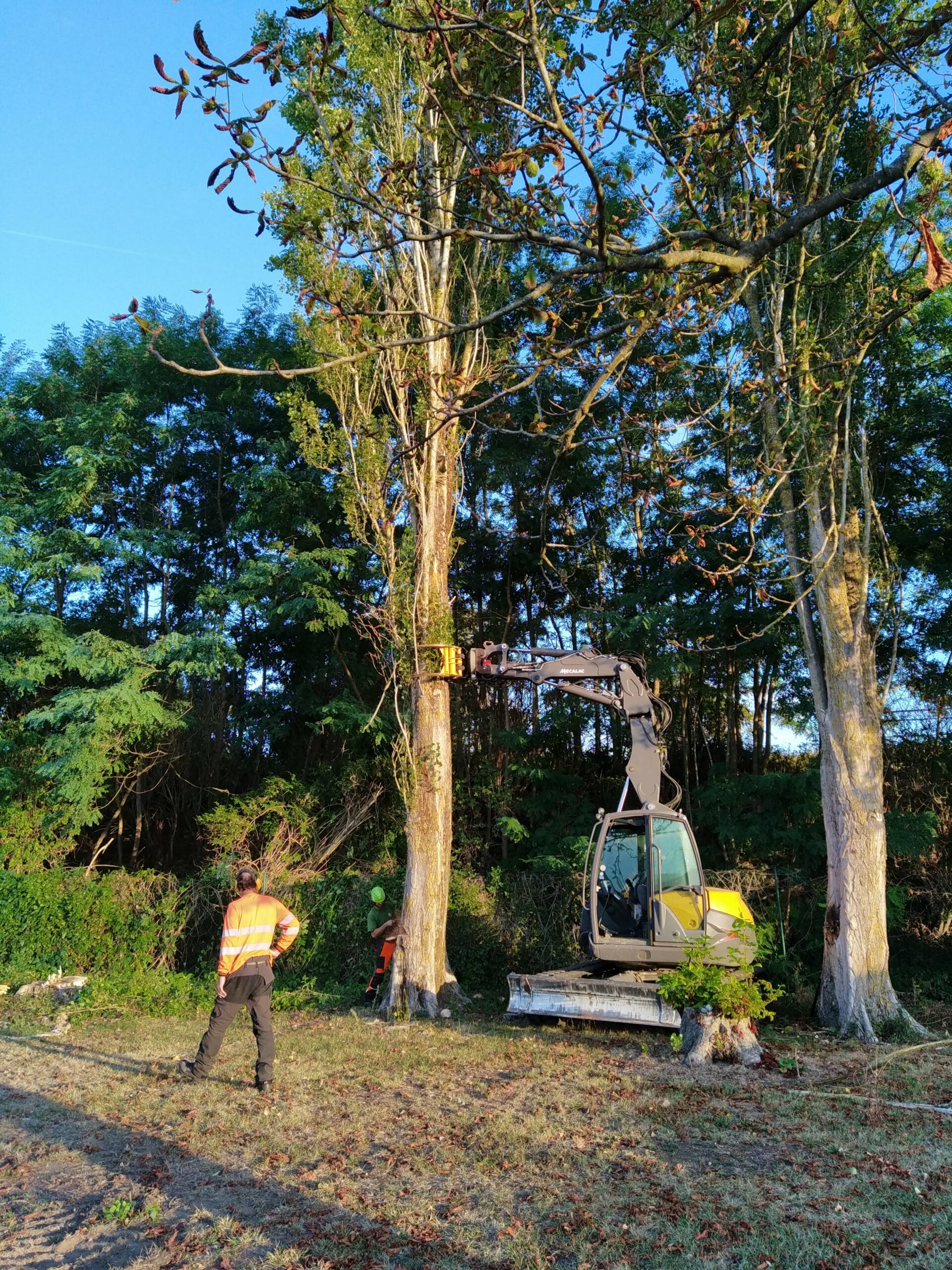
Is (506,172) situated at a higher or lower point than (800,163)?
lower

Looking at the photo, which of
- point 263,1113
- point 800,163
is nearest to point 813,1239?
point 263,1113

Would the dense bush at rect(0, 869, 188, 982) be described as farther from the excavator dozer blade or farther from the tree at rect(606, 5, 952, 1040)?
the tree at rect(606, 5, 952, 1040)

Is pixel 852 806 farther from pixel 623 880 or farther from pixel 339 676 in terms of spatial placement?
pixel 339 676

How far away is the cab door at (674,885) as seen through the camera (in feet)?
30.4

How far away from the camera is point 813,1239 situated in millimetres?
3971

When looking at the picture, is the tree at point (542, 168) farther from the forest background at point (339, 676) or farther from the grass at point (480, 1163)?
the forest background at point (339, 676)

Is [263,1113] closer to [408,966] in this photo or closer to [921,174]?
[408,966]

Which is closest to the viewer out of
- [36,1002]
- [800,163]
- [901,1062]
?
[800,163]

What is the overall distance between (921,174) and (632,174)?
5.16 meters

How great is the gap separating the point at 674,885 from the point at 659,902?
266 millimetres

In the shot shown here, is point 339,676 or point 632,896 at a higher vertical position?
point 339,676

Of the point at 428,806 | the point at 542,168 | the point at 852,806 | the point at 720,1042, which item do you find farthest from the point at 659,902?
the point at 542,168

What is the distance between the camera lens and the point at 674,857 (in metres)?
9.54

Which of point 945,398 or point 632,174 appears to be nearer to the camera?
point 632,174
